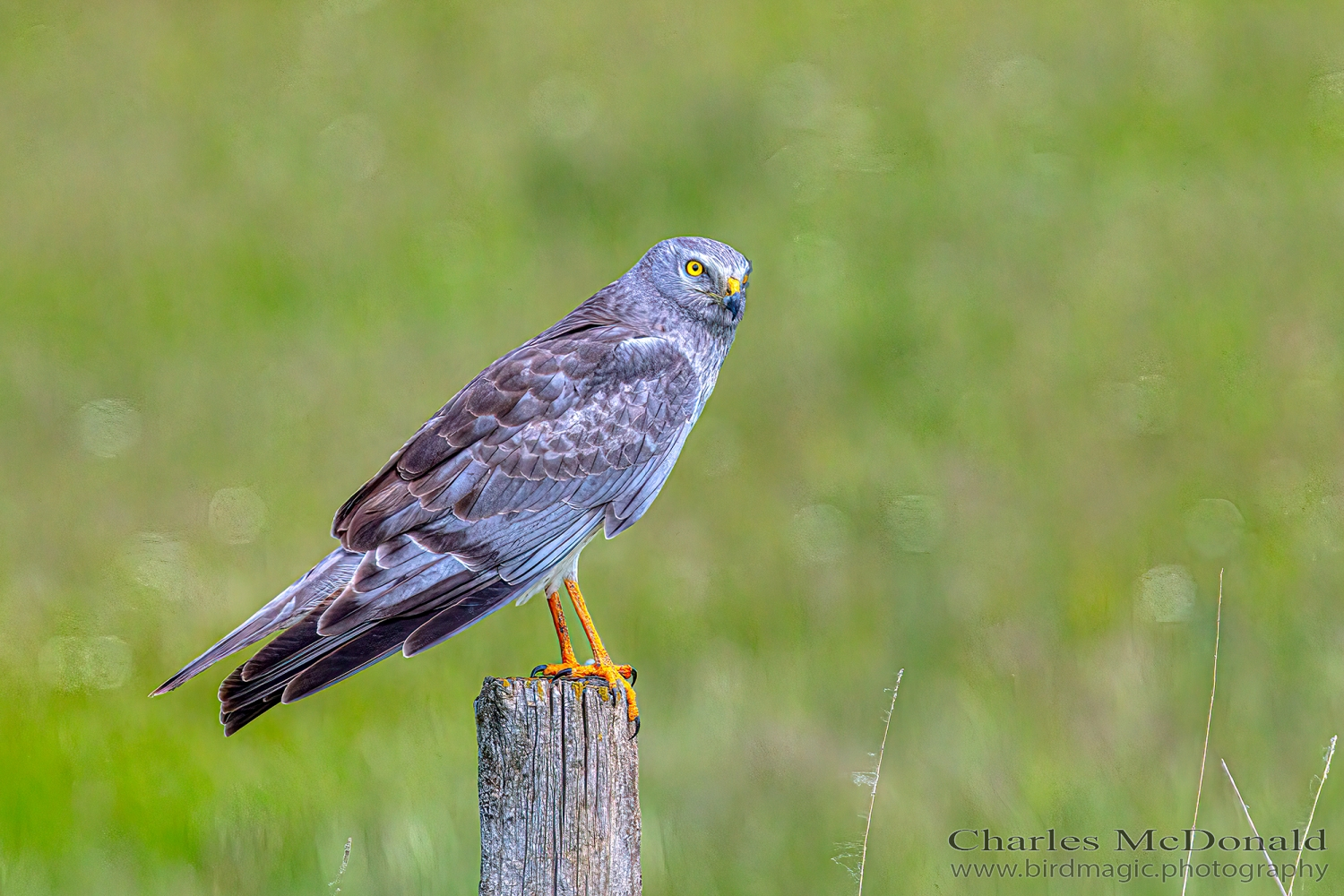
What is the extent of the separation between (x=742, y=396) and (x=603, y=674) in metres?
5.12

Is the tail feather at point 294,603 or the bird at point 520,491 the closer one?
the bird at point 520,491

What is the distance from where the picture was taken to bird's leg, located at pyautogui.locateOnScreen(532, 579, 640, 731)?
4.02 m

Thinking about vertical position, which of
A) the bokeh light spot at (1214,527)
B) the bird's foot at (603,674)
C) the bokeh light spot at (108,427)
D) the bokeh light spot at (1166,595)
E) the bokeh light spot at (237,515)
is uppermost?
the bokeh light spot at (108,427)

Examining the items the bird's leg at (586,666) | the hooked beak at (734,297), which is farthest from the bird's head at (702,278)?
the bird's leg at (586,666)

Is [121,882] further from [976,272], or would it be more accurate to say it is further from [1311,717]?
[976,272]

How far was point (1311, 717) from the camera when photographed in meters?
6.13

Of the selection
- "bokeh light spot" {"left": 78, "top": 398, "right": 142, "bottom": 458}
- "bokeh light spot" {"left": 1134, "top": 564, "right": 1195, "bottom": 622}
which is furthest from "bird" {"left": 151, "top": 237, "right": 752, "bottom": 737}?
"bokeh light spot" {"left": 78, "top": 398, "right": 142, "bottom": 458}

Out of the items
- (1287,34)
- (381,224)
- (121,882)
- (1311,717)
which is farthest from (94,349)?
(1287,34)

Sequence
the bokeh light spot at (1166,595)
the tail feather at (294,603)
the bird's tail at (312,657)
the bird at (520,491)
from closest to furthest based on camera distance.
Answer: the bird's tail at (312,657), the bird at (520,491), the tail feather at (294,603), the bokeh light spot at (1166,595)

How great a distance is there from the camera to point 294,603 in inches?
159

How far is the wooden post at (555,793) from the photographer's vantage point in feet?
11.3

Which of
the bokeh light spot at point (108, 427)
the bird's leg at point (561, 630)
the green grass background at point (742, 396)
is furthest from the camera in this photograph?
the bokeh light spot at point (108, 427)

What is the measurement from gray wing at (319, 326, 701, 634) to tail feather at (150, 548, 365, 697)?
6 centimetres

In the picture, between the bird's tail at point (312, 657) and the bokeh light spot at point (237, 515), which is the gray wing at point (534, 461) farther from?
the bokeh light spot at point (237, 515)
